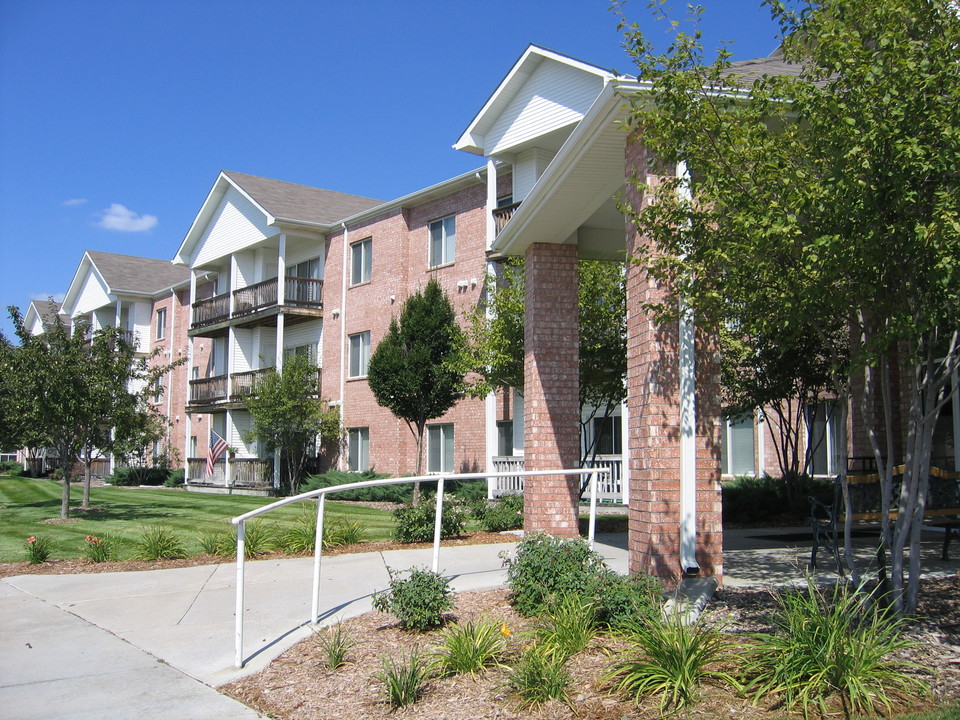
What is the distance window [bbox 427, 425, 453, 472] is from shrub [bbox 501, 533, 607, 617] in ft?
57.2

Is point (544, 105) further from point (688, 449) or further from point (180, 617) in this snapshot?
point (180, 617)

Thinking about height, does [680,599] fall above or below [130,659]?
above

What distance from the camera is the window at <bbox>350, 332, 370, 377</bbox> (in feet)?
91.5

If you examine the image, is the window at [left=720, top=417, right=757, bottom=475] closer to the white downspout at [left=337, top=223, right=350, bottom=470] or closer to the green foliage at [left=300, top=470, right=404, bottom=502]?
the green foliage at [left=300, top=470, right=404, bottom=502]

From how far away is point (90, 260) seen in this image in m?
45.5

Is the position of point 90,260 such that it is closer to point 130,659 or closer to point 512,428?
point 512,428

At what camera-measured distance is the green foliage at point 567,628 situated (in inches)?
241

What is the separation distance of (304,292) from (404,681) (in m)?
25.7

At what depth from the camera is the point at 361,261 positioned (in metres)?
28.4

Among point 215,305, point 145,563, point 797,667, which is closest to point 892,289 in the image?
point 797,667

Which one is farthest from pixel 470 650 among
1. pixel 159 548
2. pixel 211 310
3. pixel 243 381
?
pixel 211 310

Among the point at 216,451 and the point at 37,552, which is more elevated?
the point at 216,451

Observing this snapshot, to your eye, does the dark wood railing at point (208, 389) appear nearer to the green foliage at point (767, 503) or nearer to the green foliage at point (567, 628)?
the green foliage at point (767, 503)

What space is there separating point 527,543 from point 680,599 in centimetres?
143
